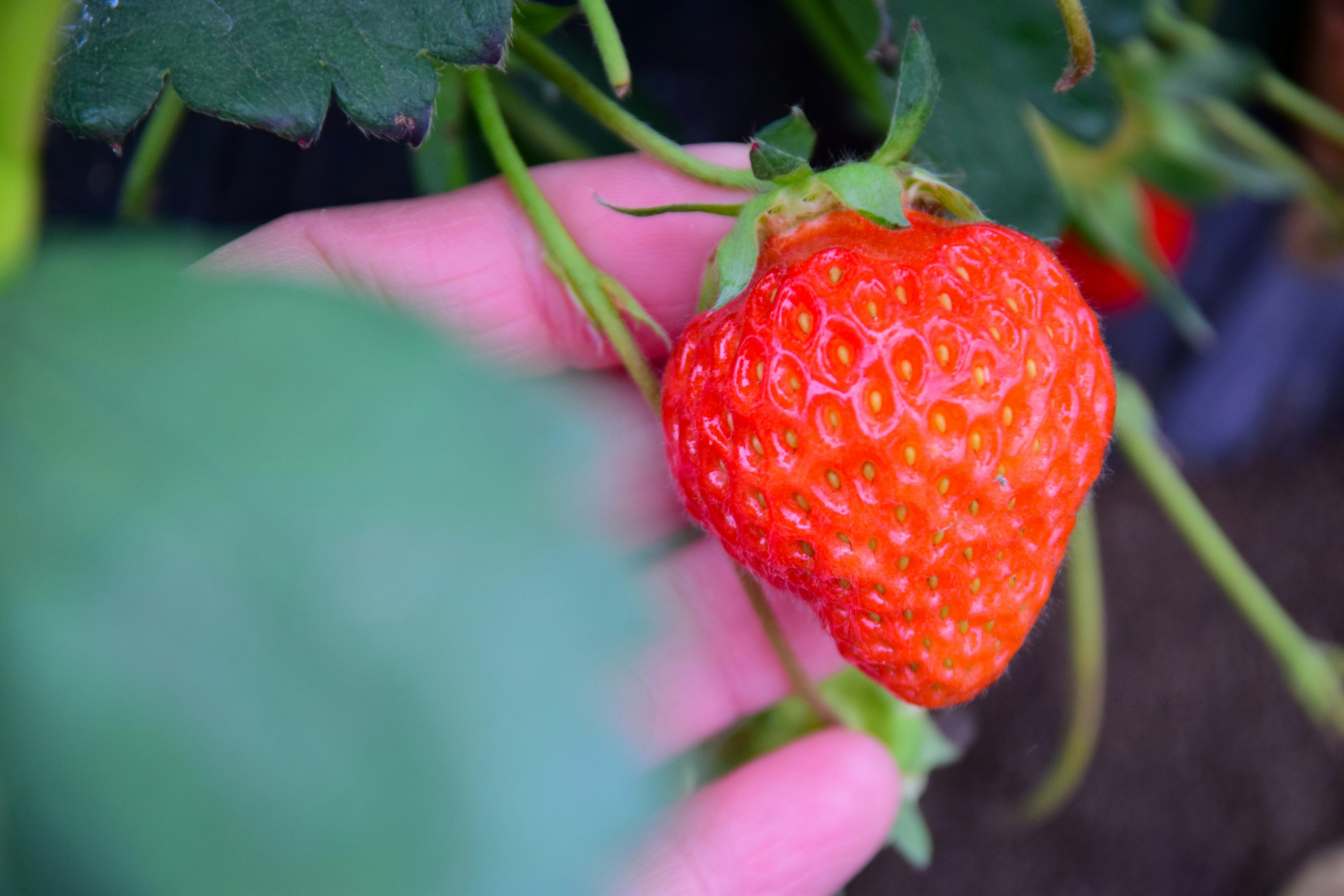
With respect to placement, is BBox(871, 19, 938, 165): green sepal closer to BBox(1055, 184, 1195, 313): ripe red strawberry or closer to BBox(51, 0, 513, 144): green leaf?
BBox(51, 0, 513, 144): green leaf

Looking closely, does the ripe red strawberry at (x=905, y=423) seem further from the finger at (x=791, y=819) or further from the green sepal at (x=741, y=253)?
the finger at (x=791, y=819)

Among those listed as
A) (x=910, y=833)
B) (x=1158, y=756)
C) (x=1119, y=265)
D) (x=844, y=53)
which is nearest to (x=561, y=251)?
(x=844, y=53)

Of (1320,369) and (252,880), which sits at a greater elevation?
(252,880)

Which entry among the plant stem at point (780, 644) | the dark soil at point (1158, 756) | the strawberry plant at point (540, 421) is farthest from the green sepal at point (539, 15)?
the dark soil at point (1158, 756)

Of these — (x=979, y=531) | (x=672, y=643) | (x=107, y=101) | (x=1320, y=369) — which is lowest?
(x=1320, y=369)

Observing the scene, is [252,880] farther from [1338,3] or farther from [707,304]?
[1338,3]

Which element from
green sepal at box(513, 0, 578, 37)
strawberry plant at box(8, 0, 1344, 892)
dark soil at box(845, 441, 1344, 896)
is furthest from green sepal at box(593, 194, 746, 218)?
dark soil at box(845, 441, 1344, 896)

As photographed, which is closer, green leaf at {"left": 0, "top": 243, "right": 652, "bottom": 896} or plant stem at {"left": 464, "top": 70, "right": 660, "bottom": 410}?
green leaf at {"left": 0, "top": 243, "right": 652, "bottom": 896}

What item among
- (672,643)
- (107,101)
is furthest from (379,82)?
(672,643)
